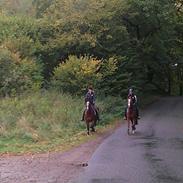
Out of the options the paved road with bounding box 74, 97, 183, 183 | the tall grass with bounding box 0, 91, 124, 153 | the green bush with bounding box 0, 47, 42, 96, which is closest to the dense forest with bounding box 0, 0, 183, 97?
the green bush with bounding box 0, 47, 42, 96

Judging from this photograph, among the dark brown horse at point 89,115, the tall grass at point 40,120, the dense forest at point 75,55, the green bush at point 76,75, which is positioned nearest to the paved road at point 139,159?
the dark brown horse at point 89,115

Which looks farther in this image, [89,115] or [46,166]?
[89,115]

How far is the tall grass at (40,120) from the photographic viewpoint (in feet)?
70.9

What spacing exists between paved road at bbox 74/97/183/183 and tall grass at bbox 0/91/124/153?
2635 mm

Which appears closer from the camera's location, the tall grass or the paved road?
the paved road

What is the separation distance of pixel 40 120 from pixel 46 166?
32.1 ft

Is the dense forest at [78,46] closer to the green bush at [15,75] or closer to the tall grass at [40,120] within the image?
the green bush at [15,75]

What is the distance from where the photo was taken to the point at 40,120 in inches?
1000

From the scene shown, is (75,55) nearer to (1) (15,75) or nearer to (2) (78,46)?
(2) (78,46)

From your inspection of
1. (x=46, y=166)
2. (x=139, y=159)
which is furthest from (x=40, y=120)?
(x=139, y=159)

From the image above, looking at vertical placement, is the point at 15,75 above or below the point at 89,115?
above

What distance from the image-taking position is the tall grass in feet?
70.9

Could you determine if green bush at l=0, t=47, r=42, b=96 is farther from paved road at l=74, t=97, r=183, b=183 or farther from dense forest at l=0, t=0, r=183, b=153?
paved road at l=74, t=97, r=183, b=183

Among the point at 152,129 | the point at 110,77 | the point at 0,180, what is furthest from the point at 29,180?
the point at 110,77
